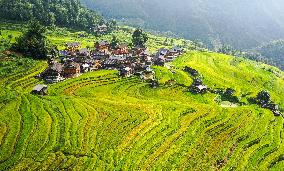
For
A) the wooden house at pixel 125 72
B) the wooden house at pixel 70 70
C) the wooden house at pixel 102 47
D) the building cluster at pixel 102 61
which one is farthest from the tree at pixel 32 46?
the wooden house at pixel 102 47

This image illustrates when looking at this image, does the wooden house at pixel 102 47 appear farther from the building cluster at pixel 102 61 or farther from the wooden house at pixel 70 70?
the wooden house at pixel 70 70

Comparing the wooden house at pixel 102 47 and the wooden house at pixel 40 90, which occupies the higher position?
the wooden house at pixel 40 90

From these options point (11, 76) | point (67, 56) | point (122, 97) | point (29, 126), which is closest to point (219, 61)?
point (67, 56)

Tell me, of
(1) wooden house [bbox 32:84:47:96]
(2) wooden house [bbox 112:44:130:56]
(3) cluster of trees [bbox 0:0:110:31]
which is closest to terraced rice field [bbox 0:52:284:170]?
(1) wooden house [bbox 32:84:47:96]

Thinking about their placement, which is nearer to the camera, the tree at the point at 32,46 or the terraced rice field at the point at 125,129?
the terraced rice field at the point at 125,129

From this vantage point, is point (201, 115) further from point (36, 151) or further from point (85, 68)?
point (85, 68)
